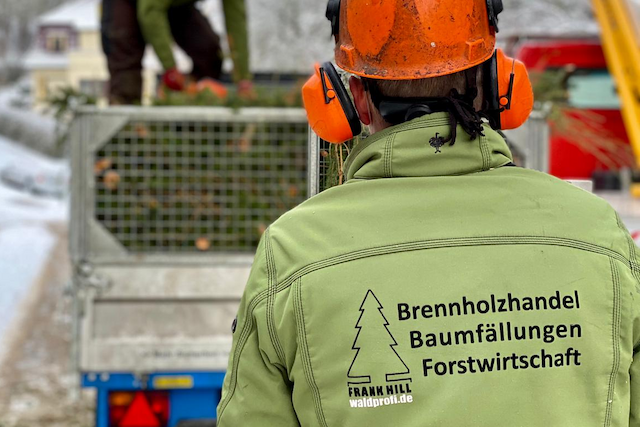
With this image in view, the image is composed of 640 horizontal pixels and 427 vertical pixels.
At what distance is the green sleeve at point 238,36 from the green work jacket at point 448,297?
148 inches

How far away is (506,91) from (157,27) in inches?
139

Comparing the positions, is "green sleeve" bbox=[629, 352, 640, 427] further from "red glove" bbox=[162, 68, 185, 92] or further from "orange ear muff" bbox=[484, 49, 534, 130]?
"red glove" bbox=[162, 68, 185, 92]

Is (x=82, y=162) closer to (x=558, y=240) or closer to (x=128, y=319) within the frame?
(x=128, y=319)

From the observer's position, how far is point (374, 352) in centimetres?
154

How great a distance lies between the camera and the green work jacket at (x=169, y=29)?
4.96m

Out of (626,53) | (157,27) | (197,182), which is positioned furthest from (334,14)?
(626,53)

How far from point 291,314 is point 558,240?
47 centimetres

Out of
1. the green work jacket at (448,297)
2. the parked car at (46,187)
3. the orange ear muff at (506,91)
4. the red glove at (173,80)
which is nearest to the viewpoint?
the green work jacket at (448,297)

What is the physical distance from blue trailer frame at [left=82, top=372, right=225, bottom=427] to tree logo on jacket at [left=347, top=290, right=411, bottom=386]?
2.64m

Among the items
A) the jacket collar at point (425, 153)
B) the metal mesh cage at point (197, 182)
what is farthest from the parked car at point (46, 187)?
the jacket collar at point (425, 153)

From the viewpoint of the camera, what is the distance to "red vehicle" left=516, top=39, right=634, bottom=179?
7.47 metres

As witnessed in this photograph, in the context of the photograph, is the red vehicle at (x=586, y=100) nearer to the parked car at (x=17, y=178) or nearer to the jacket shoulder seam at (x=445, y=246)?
the jacket shoulder seam at (x=445, y=246)

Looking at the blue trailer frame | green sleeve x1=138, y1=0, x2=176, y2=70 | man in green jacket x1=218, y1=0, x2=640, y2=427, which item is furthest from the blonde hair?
green sleeve x1=138, y1=0, x2=176, y2=70

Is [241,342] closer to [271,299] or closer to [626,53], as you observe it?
[271,299]
